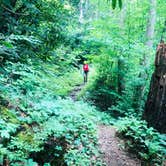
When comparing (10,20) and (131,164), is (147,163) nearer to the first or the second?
(131,164)

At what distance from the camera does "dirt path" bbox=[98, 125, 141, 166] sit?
6367 millimetres

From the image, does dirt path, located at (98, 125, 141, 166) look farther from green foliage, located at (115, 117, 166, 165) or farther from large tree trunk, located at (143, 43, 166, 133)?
large tree trunk, located at (143, 43, 166, 133)

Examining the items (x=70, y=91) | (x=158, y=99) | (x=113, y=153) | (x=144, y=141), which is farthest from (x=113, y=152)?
(x=70, y=91)

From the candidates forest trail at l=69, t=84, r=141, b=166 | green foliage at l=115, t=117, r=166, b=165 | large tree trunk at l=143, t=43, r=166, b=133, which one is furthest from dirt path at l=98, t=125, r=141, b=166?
large tree trunk at l=143, t=43, r=166, b=133

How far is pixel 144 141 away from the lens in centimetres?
657

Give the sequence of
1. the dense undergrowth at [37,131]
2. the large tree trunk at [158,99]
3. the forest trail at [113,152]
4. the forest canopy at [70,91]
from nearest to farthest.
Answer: the dense undergrowth at [37,131]
the forest canopy at [70,91]
the forest trail at [113,152]
the large tree trunk at [158,99]

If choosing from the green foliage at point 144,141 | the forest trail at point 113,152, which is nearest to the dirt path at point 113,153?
the forest trail at point 113,152

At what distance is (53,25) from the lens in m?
8.94

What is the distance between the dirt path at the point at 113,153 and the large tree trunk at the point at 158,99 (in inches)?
47.2

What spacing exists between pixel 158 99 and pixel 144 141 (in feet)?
5.44

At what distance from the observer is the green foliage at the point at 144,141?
645 cm

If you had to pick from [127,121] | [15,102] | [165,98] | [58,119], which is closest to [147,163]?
[127,121]

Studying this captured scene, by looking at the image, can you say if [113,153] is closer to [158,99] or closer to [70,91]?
[158,99]

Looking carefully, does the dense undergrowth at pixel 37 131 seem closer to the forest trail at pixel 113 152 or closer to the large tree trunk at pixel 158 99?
the forest trail at pixel 113 152
